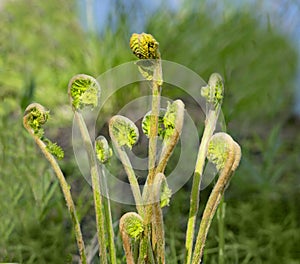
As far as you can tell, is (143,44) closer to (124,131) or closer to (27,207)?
(124,131)

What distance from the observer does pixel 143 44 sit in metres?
0.48

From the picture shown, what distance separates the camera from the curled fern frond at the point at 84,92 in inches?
22.4

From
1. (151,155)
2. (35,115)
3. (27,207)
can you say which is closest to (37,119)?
(35,115)

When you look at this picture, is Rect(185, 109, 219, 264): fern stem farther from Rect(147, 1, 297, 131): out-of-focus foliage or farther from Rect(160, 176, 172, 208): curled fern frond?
Rect(147, 1, 297, 131): out-of-focus foliage

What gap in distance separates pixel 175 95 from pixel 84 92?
1.23 meters

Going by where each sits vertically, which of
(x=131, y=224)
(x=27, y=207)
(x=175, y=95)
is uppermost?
(x=175, y=95)

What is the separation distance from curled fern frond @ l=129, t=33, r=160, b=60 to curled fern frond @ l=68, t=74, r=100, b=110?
9 cm

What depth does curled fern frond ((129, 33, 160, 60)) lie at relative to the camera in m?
0.48

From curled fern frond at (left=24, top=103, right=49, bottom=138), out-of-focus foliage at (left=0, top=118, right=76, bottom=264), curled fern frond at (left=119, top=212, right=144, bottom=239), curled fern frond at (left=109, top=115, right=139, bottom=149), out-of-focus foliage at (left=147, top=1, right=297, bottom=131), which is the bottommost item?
curled fern frond at (left=119, top=212, right=144, bottom=239)

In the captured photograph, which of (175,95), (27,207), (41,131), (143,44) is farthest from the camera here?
(175,95)

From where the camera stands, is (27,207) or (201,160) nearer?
(201,160)

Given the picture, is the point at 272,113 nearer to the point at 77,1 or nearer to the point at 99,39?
the point at 99,39

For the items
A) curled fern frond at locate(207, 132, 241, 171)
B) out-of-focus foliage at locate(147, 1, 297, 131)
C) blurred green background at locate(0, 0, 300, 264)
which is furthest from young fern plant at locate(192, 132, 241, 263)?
out-of-focus foliage at locate(147, 1, 297, 131)

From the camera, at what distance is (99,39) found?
185 centimetres
